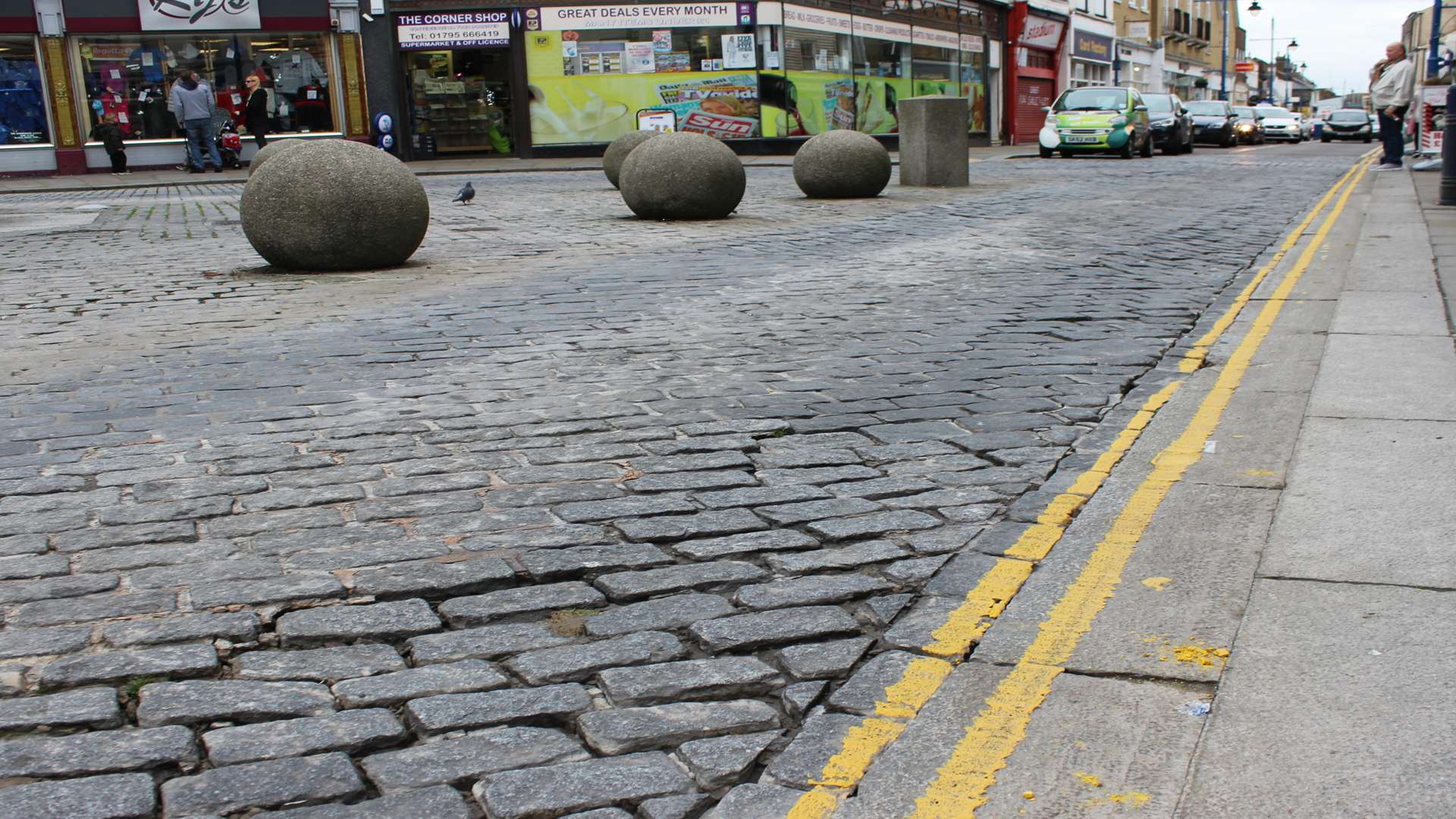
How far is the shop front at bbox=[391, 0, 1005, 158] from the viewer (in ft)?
96.9

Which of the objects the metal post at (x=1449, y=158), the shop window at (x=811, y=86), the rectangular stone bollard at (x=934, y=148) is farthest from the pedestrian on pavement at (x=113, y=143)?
the metal post at (x=1449, y=158)

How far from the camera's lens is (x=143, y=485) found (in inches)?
189

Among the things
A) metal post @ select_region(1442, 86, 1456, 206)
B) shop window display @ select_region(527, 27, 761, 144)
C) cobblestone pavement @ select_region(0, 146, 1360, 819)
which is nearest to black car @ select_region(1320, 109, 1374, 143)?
shop window display @ select_region(527, 27, 761, 144)

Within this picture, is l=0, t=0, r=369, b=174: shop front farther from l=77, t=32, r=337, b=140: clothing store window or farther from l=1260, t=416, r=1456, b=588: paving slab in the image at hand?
l=1260, t=416, r=1456, b=588: paving slab

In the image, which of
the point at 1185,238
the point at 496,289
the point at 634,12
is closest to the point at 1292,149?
the point at 634,12

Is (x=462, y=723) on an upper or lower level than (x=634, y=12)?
lower

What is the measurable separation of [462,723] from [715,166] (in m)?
11.8

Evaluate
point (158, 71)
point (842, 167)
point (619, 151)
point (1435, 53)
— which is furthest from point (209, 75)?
point (1435, 53)

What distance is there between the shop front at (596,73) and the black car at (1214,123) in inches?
632

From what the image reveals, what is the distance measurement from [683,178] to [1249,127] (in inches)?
1465

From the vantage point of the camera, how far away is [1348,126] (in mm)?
49688

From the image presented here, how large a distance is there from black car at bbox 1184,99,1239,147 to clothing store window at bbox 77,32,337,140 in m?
26.4

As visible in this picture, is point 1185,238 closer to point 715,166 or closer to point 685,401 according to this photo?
point 715,166

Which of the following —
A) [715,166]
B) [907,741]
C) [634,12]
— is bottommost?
[907,741]
